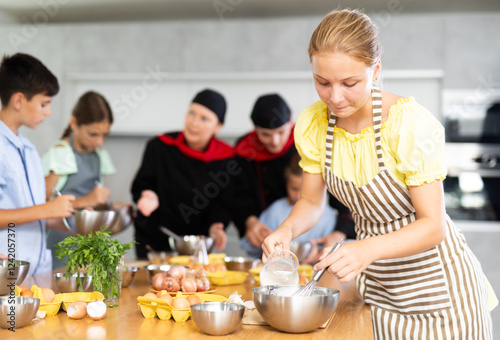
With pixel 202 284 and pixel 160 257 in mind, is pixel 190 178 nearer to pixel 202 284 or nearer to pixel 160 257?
pixel 160 257

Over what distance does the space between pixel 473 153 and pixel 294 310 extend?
9.93ft

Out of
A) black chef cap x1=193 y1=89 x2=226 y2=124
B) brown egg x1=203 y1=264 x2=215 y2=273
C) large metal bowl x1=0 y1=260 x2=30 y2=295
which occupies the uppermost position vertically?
black chef cap x1=193 y1=89 x2=226 y2=124

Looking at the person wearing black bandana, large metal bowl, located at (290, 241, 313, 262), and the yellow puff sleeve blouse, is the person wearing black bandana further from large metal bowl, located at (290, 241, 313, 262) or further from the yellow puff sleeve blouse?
the yellow puff sleeve blouse

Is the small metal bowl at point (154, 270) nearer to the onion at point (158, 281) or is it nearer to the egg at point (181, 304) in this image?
the onion at point (158, 281)

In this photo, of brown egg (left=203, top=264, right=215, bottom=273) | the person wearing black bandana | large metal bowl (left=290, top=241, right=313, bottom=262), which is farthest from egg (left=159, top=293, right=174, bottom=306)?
the person wearing black bandana

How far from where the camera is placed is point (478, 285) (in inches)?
57.5

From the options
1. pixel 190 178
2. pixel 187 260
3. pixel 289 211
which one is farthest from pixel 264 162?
pixel 187 260

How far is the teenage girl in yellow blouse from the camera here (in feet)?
4.01

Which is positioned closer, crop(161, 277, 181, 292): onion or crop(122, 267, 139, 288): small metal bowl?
crop(161, 277, 181, 292): onion

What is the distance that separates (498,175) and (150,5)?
271 cm

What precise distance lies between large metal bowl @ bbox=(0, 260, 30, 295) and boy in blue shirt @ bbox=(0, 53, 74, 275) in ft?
1.18

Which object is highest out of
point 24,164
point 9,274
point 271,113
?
point 271,113

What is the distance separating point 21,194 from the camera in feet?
6.29

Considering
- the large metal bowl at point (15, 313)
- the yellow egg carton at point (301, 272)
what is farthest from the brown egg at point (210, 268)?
the large metal bowl at point (15, 313)
